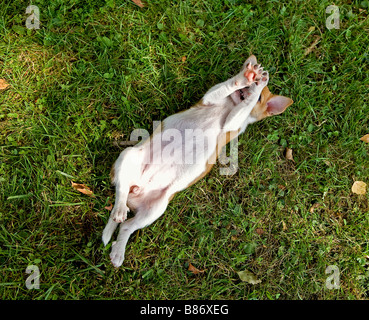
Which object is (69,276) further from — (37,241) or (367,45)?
(367,45)

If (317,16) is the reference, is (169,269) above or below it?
below

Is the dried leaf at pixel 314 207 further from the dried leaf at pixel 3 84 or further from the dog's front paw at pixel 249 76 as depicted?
the dried leaf at pixel 3 84

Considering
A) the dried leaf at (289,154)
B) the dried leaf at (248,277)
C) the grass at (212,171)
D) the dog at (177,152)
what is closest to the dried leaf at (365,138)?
the grass at (212,171)

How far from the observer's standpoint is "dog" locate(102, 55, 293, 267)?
9.56ft

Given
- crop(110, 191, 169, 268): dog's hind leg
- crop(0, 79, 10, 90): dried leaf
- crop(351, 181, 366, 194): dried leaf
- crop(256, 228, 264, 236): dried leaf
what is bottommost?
crop(351, 181, 366, 194): dried leaf

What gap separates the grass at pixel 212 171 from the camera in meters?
3.08

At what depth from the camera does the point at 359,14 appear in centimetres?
368

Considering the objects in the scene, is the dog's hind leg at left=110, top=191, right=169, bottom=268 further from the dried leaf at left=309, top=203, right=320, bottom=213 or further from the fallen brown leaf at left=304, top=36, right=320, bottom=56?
the fallen brown leaf at left=304, top=36, right=320, bottom=56

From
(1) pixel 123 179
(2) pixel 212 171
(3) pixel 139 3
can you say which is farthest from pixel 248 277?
(3) pixel 139 3

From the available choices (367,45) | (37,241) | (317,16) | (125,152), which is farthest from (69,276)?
(367,45)

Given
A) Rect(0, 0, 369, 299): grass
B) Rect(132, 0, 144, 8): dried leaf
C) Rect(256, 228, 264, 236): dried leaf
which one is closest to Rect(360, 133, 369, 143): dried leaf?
Rect(0, 0, 369, 299): grass

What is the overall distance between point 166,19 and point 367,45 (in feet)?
8.03

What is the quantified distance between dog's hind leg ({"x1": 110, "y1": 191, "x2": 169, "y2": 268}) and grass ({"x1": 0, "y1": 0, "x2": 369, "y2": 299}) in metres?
0.16

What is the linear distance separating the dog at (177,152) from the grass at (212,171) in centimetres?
31
